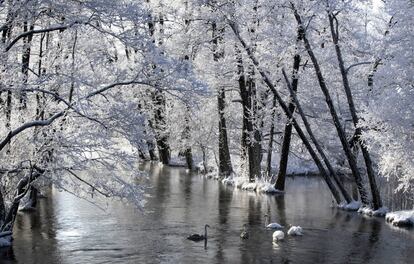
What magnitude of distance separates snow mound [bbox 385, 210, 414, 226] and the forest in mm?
88

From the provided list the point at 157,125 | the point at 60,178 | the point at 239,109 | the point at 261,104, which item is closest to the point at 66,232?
the point at 60,178

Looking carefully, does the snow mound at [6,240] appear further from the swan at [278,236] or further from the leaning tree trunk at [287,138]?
the leaning tree trunk at [287,138]

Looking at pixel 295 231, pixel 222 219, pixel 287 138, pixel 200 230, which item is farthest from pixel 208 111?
pixel 295 231

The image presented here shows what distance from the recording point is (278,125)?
35.7 meters

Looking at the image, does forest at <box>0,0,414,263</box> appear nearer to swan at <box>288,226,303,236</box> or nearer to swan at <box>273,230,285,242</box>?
swan at <box>273,230,285,242</box>

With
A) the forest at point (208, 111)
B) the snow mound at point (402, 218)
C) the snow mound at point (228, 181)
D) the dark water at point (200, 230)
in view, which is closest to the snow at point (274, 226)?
the dark water at point (200, 230)

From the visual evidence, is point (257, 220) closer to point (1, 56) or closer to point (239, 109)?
point (1, 56)

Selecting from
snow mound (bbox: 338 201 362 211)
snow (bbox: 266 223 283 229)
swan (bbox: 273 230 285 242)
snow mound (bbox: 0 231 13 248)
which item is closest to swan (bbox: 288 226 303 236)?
swan (bbox: 273 230 285 242)

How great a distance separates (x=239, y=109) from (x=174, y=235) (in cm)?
2337

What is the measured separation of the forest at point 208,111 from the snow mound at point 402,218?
88mm

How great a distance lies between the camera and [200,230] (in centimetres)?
1875

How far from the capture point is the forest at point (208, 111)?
589 inches

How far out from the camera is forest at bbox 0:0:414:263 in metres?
15.0

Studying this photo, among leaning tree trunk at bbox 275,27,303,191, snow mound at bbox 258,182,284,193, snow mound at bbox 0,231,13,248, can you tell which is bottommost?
snow mound at bbox 0,231,13,248
